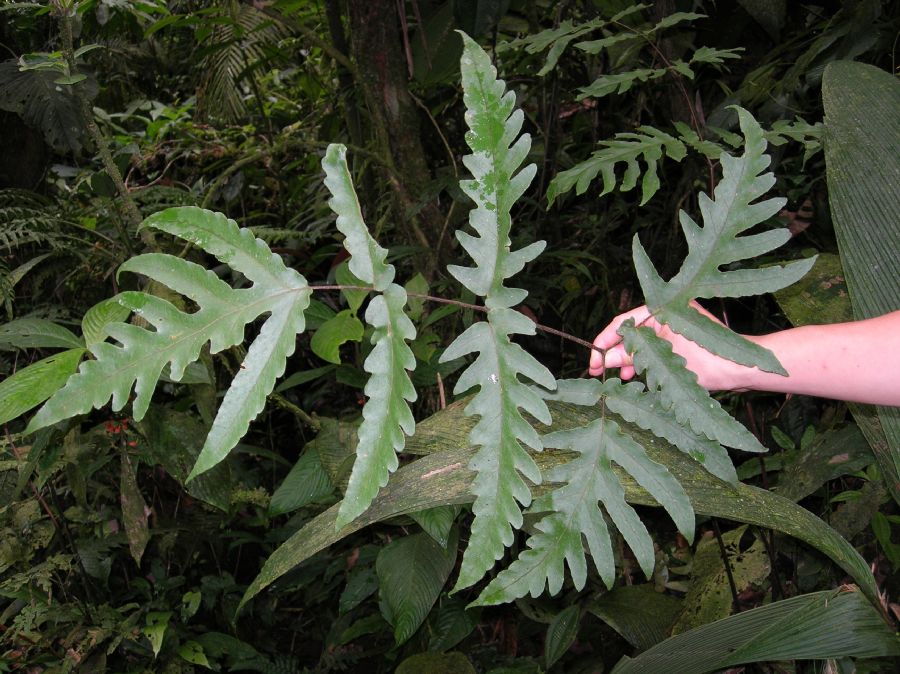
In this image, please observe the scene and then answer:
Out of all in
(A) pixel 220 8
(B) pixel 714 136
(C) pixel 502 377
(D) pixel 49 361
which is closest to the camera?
(C) pixel 502 377

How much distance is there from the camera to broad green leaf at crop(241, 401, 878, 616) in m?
0.60

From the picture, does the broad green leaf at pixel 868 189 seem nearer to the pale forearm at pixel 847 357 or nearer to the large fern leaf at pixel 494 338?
the pale forearm at pixel 847 357

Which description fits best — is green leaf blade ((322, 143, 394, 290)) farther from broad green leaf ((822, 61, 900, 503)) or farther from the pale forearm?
broad green leaf ((822, 61, 900, 503))

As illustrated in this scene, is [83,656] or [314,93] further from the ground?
[314,93]

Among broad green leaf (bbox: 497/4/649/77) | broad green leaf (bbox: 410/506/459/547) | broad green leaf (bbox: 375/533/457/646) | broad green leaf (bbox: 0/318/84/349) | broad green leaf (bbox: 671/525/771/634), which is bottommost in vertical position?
broad green leaf (bbox: 671/525/771/634)

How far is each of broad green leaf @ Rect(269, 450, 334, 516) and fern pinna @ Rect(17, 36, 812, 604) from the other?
0.57m

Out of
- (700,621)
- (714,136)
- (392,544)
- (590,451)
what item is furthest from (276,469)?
(590,451)

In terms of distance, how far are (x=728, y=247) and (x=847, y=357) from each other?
131 millimetres

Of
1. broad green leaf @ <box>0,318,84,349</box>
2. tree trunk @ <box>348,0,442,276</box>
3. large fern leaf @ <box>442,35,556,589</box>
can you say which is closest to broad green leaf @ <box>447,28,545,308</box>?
large fern leaf @ <box>442,35,556,589</box>

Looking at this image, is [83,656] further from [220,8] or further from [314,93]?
[314,93]

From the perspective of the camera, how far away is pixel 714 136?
4.03 feet

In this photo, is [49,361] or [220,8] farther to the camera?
[220,8]

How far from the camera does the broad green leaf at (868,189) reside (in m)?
0.71

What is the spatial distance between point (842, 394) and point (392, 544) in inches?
28.4
